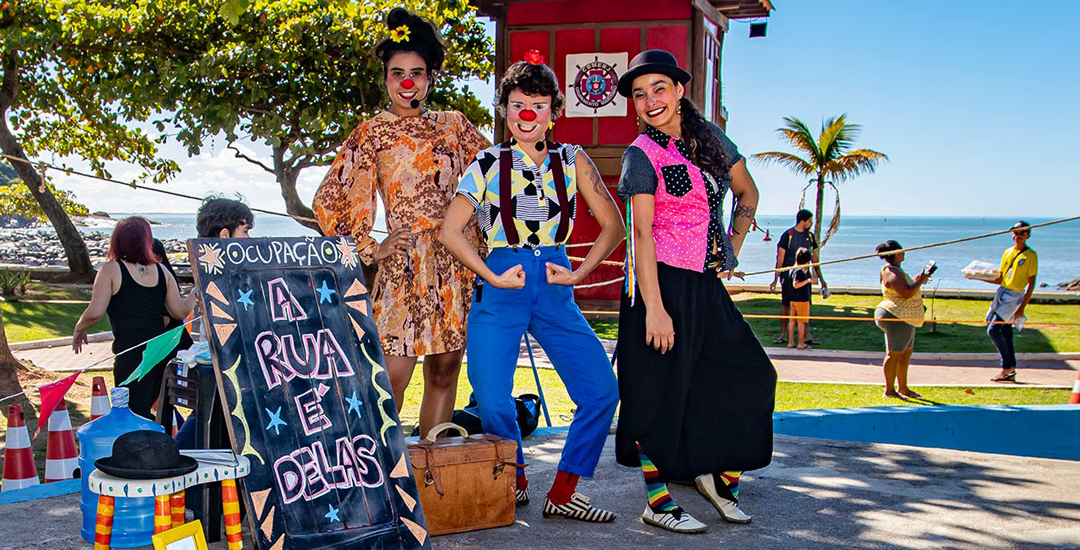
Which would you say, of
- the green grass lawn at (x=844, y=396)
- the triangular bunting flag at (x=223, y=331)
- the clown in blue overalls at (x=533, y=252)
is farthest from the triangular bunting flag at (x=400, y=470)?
the green grass lawn at (x=844, y=396)

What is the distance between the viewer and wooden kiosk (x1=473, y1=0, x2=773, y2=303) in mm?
15359

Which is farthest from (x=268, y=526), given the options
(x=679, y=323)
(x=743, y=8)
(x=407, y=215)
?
(x=743, y=8)

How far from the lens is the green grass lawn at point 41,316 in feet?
44.5

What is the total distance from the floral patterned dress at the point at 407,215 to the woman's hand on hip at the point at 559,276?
436 mm

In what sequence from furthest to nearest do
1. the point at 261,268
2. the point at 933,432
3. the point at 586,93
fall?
1. the point at 586,93
2. the point at 933,432
3. the point at 261,268

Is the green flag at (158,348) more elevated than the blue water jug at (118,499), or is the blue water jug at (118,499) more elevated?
the green flag at (158,348)

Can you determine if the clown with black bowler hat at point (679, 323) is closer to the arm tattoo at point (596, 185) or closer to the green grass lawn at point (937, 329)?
the arm tattoo at point (596, 185)

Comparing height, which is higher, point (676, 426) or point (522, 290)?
point (522, 290)

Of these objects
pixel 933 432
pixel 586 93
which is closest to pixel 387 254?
pixel 933 432

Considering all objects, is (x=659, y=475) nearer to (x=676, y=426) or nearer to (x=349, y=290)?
(x=676, y=426)

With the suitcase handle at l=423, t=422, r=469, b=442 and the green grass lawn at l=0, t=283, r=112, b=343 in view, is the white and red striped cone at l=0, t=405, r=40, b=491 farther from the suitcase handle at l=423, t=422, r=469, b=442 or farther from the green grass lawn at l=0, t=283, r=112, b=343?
the green grass lawn at l=0, t=283, r=112, b=343

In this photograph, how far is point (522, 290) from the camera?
402 cm

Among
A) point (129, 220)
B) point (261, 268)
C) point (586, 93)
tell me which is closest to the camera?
point (261, 268)

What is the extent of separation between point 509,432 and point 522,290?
2.13ft
